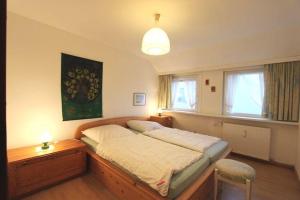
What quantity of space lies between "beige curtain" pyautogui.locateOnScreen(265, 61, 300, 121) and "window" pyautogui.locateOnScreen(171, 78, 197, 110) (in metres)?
1.58

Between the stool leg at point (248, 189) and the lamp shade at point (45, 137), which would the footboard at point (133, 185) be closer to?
the stool leg at point (248, 189)

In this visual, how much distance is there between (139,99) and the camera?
13.1 ft

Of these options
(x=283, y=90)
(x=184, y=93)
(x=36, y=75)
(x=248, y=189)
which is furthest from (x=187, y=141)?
(x=36, y=75)

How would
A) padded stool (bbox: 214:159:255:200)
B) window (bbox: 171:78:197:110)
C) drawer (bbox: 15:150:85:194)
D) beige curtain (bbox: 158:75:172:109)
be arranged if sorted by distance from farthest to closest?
1. beige curtain (bbox: 158:75:172:109)
2. window (bbox: 171:78:197:110)
3. drawer (bbox: 15:150:85:194)
4. padded stool (bbox: 214:159:255:200)

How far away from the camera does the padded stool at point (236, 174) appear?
1560 mm

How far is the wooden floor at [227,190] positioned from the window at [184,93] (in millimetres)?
2121

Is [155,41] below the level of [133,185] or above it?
above

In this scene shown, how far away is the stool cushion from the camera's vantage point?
1.59 meters

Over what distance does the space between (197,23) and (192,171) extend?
A: 2.00 meters

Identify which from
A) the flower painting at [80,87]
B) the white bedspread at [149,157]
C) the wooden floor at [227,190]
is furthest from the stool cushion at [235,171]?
the flower painting at [80,87]

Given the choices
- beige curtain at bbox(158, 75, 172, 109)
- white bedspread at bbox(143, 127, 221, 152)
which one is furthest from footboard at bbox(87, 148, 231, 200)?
beige curtain at bbox(158, 75, 172, 109)

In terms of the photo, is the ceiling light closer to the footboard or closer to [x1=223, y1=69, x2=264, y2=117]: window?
the footboard

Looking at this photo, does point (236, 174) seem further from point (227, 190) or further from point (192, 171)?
point (227, 190)

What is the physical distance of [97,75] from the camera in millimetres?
3021
